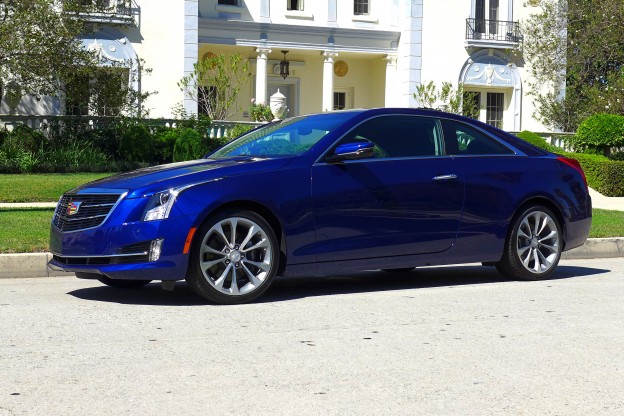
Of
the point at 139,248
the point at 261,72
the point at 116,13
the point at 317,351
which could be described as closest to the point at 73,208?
the point at 139,248

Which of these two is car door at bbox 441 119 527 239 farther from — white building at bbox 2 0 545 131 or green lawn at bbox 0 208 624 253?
white building at bbox 2 0 545 131

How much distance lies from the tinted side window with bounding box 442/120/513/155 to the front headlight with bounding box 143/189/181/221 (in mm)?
2737

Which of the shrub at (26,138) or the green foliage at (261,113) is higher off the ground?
the green foliage at (261,113)

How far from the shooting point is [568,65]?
3731 centimetres

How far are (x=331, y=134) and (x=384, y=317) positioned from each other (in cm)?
182

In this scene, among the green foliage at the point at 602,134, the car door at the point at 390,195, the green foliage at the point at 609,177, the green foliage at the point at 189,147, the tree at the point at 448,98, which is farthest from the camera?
the tree at the point at 448,98

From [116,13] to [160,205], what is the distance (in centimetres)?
2525

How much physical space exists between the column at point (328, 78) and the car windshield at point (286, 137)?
2691 centimetres

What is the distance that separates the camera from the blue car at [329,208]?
316 inches

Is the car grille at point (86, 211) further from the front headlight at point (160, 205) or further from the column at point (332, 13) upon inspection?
the column at point (332, 13)

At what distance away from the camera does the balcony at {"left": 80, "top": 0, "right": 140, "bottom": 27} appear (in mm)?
31219

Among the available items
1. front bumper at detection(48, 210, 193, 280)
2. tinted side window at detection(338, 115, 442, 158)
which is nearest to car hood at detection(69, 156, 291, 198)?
front bumper at detection(48, 210, 193, 280)

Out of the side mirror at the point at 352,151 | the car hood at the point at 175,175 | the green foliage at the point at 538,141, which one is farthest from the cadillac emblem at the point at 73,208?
the green foliage at the point at 538,141

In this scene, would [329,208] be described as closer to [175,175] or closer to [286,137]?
[286,137]
